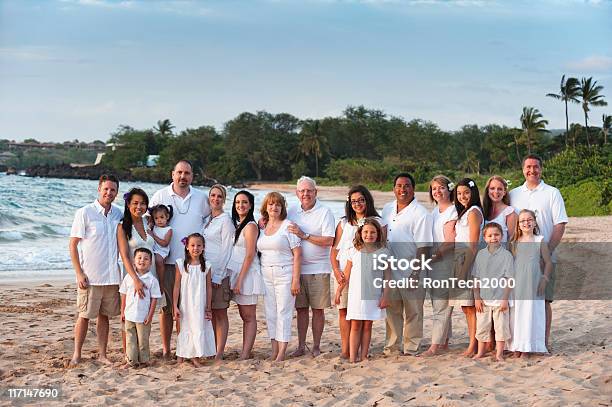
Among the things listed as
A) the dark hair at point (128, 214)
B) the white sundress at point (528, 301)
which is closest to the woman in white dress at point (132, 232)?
the dark hair at point (128, 214)

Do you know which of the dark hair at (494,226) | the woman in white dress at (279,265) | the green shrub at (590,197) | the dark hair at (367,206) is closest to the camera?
the dark hair at (494,226)

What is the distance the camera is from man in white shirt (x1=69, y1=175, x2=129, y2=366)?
5.57 metres

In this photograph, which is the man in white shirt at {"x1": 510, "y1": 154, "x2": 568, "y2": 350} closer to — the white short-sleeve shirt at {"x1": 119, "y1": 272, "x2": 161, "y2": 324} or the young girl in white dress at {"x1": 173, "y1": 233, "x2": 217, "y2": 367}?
the young girl in white dress at {"x1": 173, "y1": 233, "x2": 217, "y2": 367}

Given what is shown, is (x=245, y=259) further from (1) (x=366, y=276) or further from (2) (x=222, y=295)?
(1) (x=366, y=276)

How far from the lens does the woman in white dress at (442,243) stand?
5750mm

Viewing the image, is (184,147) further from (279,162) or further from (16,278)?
(16,278)

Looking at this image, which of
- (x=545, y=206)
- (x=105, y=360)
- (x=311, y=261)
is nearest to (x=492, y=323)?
(x=545, y=206)

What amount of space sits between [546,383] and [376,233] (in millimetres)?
1660

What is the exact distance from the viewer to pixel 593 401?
4.52 m

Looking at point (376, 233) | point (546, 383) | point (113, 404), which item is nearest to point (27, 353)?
point (113, 404)

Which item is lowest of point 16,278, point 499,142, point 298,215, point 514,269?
point 16,278

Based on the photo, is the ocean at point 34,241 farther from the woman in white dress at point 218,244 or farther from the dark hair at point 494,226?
the dark hair at point 494,226

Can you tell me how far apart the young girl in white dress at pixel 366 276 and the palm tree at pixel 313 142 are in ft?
173

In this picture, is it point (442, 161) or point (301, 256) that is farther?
point (442, 161)
